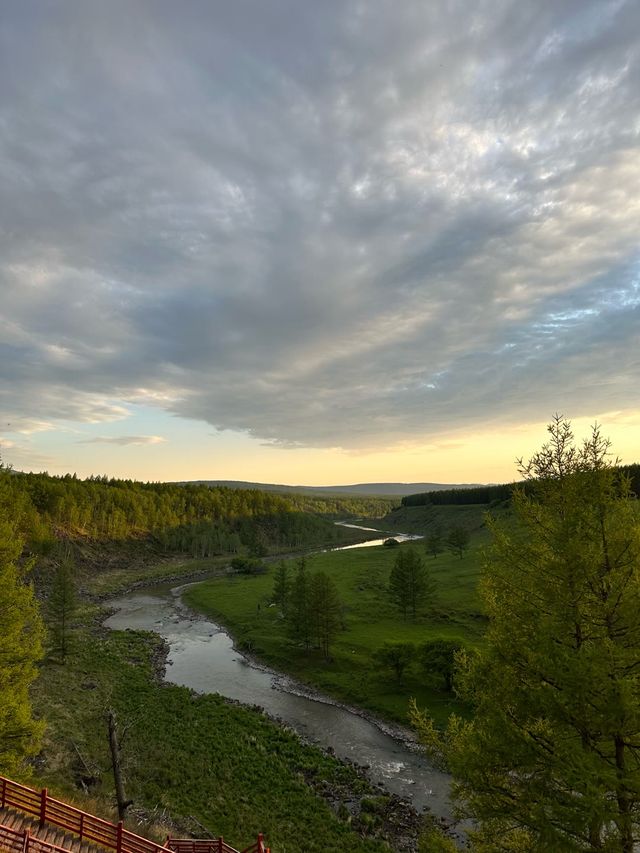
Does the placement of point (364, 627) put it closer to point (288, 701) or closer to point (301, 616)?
point (301, 616)

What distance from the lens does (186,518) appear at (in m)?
183

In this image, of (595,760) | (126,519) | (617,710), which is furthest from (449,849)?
(126,519)

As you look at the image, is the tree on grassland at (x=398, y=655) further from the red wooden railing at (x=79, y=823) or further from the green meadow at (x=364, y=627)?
the red wooden railing at (x=79, y=823)

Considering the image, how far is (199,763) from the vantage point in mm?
32406

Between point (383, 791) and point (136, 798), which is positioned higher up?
point (136, 798)

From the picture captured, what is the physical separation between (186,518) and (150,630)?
115 metres

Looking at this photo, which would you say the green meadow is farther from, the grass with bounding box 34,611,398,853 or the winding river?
the grass with bounding box 34,611,398,853

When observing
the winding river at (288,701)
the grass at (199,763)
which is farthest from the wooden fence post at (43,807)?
the winding river at (288,701)

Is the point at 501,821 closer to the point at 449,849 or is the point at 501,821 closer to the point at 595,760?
the point at 449,849

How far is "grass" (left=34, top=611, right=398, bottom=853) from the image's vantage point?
26.2 m

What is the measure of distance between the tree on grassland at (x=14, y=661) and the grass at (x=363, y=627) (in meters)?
21.7

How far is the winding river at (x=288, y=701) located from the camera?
32.3m

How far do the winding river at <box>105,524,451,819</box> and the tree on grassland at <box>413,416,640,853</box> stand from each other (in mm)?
19969

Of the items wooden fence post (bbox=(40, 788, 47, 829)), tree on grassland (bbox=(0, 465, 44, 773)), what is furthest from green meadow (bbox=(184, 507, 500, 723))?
tree on grassland (bbox=(0, 465, 44, 773))
